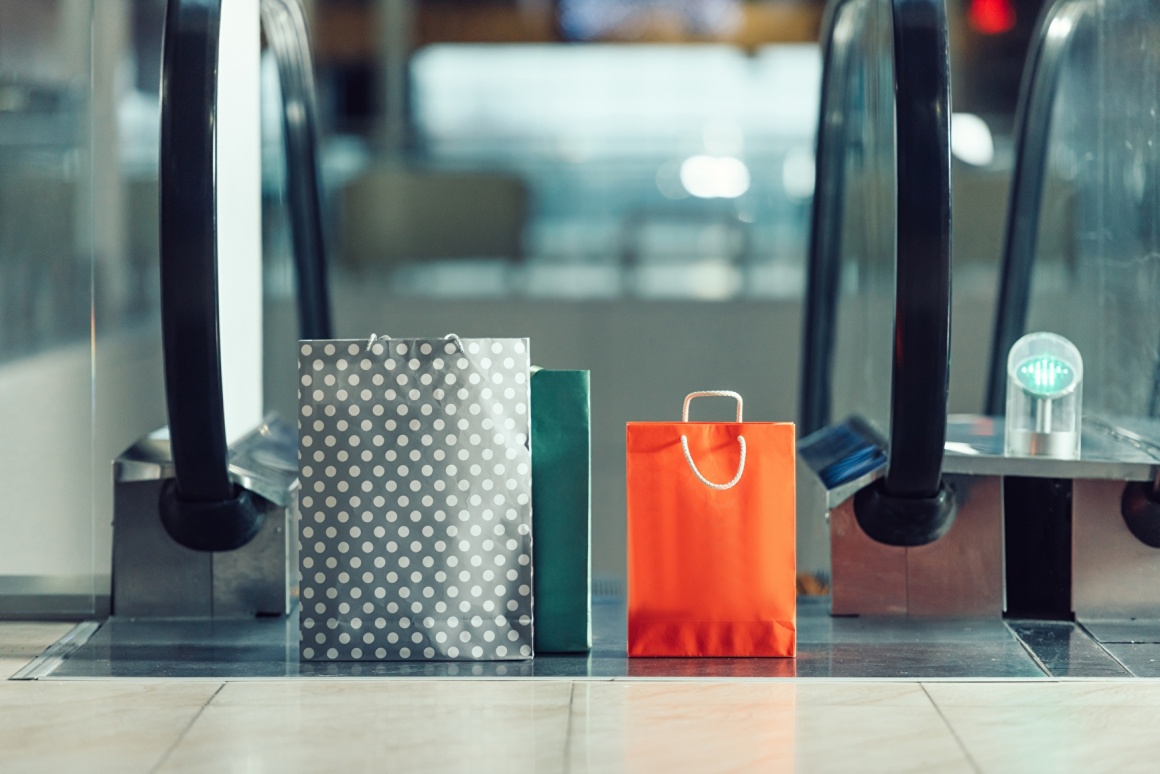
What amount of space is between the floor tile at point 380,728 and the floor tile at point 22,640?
1.41ft

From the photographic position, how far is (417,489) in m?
2.09

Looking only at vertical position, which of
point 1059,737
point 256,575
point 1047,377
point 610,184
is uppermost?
point 610,184

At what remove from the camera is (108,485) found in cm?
255

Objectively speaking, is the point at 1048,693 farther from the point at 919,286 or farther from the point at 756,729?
the point at 919,286

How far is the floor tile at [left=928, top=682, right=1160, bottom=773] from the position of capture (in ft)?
5.60

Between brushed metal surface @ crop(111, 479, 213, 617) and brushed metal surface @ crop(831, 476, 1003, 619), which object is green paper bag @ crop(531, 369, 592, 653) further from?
brushed metal surface @ crop(111, 479, 213, 617)

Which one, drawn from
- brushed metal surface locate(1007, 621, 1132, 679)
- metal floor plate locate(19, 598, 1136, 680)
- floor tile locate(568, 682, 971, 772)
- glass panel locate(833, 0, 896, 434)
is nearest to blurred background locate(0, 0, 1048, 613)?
glass panel locate(833, 0, 896, 434)

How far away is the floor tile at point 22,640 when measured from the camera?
2.17 meters

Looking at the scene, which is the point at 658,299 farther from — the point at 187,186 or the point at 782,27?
the point at 187,186

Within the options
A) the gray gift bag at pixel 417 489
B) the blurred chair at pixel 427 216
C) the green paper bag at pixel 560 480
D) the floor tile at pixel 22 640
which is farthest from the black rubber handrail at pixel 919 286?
the blurred chair at pixel 427 216

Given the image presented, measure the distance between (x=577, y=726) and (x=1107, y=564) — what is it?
3.79 ft

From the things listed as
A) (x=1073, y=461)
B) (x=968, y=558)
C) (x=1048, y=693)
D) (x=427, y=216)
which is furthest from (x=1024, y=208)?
(x=427, y=216)

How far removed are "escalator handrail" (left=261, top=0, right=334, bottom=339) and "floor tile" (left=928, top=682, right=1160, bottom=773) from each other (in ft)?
7.51

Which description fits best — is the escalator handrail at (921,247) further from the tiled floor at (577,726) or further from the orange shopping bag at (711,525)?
the tiled floor at (577,726)
